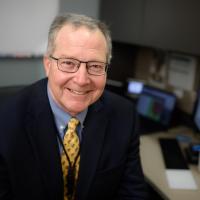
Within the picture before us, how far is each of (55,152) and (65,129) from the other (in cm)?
11

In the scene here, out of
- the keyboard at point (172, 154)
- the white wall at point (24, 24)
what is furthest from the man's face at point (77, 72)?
the white wall at point (24, 24)

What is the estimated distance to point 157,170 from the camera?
1.45 meters

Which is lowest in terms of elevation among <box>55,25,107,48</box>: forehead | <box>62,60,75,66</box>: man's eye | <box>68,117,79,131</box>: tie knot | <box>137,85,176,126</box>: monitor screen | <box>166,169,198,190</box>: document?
<box>166,169,198,190</box>: document

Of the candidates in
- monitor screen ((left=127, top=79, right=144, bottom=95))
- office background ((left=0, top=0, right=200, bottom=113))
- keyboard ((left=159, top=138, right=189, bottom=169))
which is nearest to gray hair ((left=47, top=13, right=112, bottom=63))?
office background ((left=0, top=0, right=200, bottom=113))

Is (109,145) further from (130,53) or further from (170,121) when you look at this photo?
(130,53)

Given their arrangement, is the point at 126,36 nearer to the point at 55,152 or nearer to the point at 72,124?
the point at 72,124

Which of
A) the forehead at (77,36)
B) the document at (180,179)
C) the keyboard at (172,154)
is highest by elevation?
the forehead at (77,36)

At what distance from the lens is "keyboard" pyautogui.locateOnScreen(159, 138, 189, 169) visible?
1505mm

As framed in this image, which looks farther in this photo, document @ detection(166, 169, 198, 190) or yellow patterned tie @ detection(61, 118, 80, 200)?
document @ detection(166, 169, 198, 190)

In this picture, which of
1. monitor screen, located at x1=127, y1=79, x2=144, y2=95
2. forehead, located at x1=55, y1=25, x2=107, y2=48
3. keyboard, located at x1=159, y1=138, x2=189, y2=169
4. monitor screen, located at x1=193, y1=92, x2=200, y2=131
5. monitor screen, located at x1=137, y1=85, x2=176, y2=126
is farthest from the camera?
monitor screen, located at x1=127, y1=79, x2=144, y2=95

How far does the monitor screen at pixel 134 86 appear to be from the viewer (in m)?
2.25

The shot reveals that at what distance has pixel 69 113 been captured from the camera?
1155mm

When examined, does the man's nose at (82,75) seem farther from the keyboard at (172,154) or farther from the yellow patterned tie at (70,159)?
the keyboard at (172,154)

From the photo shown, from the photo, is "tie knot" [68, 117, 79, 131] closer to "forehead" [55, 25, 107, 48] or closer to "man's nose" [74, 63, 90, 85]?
"man's nose" [74, 63, 90, 85]
